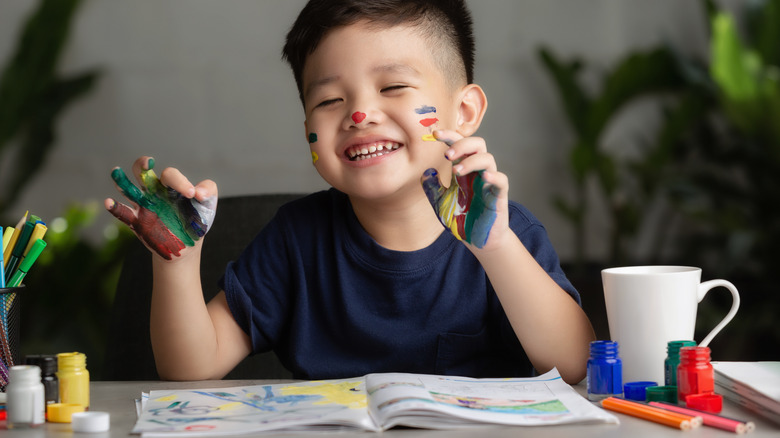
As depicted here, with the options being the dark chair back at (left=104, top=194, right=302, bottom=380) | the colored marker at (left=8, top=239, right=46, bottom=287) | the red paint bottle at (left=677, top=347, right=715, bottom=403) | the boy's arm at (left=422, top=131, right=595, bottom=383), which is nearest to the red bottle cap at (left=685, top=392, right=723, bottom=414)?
the red paint bottle at (left=677, top=347, right=715, bottom=403)

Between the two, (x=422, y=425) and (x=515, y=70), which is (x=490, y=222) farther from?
(x=515, y=70)

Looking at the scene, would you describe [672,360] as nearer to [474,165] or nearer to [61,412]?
[474,165]

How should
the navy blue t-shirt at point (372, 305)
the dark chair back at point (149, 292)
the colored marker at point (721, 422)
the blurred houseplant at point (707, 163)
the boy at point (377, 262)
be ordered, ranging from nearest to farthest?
the colored marker at point (721, 422) → the boy at point (377, 262) → the navy blue t-shirt at point (372, 305) → the dark chair back at point (149, 292) → the blurred houseplant at point (707, 163)

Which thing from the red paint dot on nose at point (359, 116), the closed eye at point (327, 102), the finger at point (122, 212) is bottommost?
the finger at point (122, 212)

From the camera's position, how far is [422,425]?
695mm

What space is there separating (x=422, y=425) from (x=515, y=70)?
2668mm

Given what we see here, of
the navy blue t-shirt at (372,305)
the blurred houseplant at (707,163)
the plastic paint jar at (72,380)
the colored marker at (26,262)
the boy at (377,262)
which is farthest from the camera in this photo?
the blurred houseplant at (707,163)

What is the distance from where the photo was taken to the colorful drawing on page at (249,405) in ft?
2.33

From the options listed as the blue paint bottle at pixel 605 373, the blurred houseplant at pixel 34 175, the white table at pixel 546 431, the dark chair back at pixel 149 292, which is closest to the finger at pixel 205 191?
the white table at pixel 546 431

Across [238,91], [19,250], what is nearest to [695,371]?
[19,250]

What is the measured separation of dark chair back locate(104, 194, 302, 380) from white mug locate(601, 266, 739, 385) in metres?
0.70

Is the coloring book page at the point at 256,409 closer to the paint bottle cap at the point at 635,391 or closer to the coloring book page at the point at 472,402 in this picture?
the coloring book page at the point at 472,402

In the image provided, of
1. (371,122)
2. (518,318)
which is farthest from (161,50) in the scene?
(518,318)

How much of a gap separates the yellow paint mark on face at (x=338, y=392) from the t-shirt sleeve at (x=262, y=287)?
300 millimetres
